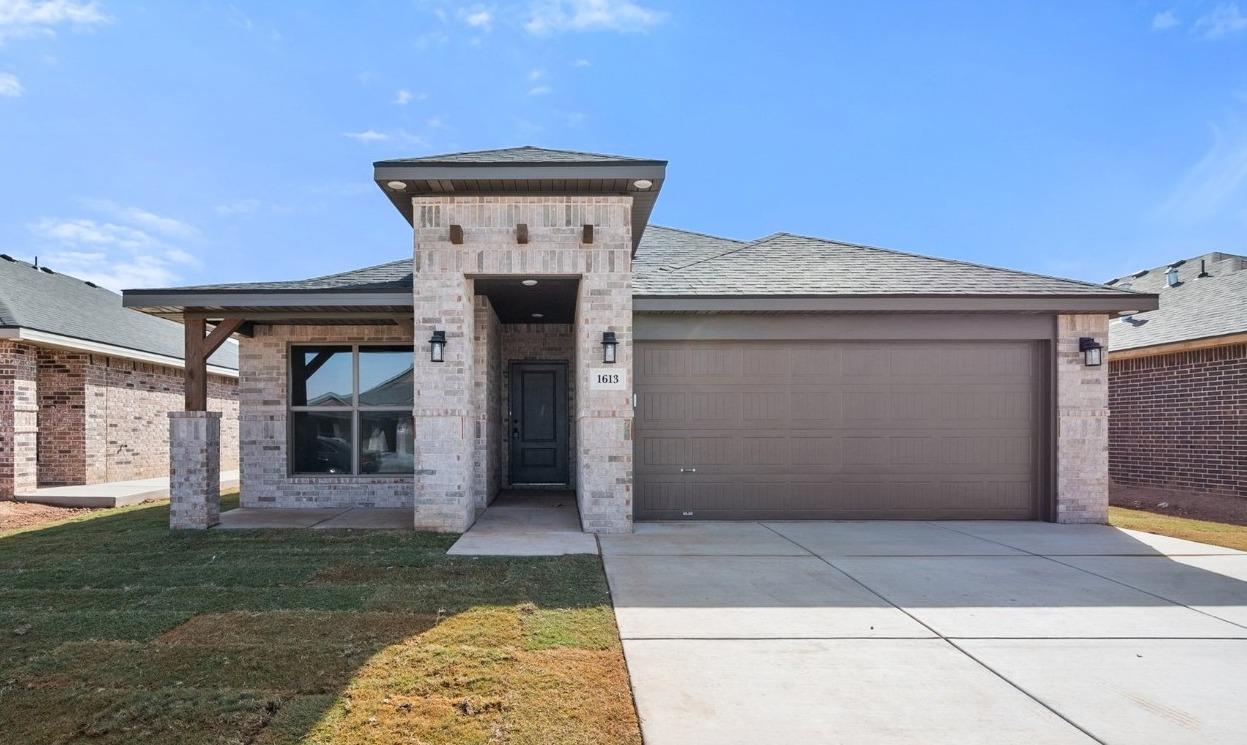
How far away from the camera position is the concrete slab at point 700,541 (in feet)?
19.7

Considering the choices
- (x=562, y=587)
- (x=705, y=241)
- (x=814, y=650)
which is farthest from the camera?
(x=705, y=241)

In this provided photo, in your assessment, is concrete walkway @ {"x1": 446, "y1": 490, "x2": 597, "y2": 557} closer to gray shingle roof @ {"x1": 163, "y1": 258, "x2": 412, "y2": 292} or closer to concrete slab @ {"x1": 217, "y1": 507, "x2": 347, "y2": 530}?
concrete slab @ {"x1": 217, "y1": 507, "x2": 347, "y2": 530}

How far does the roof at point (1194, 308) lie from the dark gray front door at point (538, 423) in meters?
10.4

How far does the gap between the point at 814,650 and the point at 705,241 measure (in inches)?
351

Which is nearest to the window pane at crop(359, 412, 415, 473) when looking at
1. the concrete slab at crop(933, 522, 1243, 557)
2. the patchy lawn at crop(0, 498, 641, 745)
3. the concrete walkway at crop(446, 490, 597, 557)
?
the concrete walkway at crop(446, 490, 597, 557)

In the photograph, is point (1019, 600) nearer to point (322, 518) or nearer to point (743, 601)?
point (743, 601)

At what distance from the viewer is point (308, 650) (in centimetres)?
350

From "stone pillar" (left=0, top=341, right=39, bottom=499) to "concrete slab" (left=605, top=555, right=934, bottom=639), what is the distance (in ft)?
34.3

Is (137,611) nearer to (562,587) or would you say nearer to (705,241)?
(562,587)

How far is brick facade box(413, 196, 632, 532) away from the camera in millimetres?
6859

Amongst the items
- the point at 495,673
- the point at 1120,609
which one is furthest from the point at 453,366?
the point at 1120,609

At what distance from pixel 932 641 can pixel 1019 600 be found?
137 centimetres

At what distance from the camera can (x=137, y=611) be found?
4.21 meters

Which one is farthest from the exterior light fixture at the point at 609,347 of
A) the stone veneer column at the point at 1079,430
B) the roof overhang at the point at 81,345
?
the roof overhang at the point at 81,345
